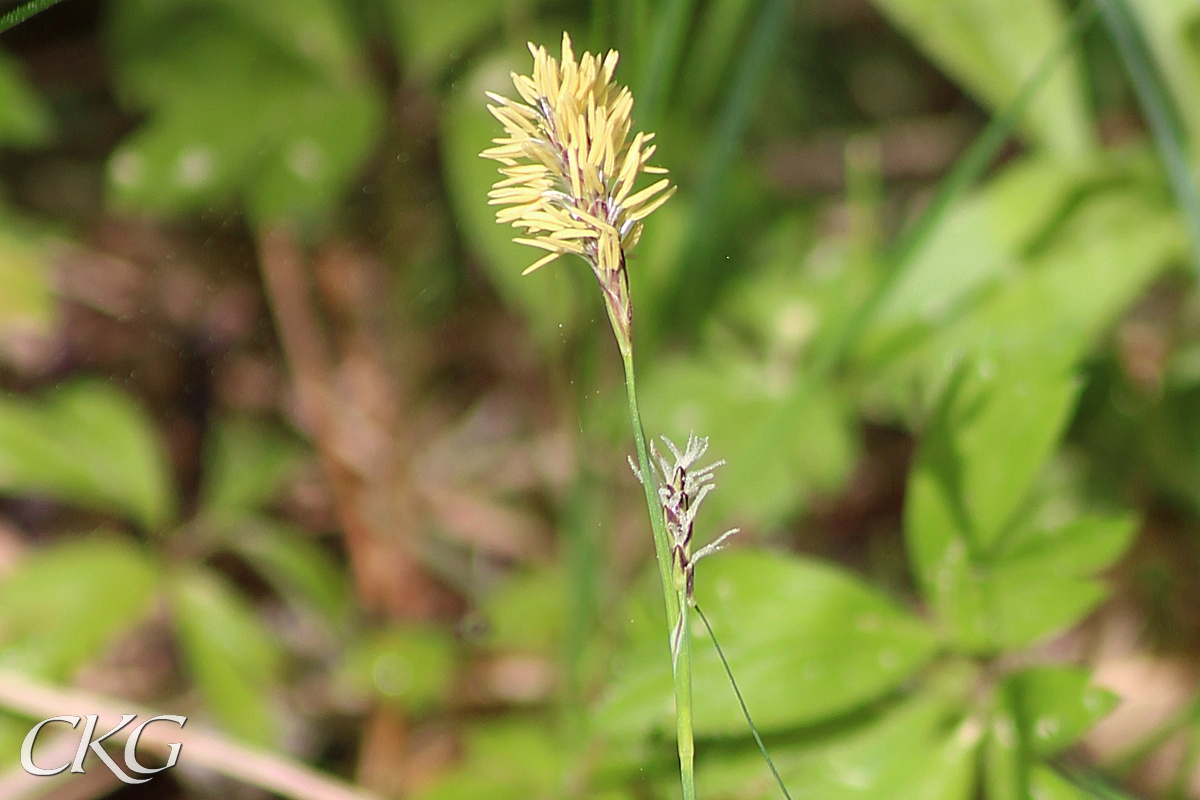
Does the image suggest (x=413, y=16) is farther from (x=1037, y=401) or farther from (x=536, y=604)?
(x=1037, y=401)

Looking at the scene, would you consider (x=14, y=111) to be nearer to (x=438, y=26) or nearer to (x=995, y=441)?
(x=438, y=26)

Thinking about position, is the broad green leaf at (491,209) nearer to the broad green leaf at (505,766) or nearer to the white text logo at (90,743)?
the broad green leaf at (505,766)

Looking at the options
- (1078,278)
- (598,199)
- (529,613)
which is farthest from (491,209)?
(598,199)

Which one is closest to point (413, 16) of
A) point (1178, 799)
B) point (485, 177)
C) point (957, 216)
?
point (485, 177)

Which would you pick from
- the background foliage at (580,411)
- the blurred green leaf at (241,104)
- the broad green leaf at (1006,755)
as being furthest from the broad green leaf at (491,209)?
the broad green leaf at (1006,755)

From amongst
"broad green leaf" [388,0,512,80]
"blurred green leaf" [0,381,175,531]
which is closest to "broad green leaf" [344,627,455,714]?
"blurred green leaf" [0,381,175,531]

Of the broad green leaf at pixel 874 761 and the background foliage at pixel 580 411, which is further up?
the background foliage at pixel 580 411
